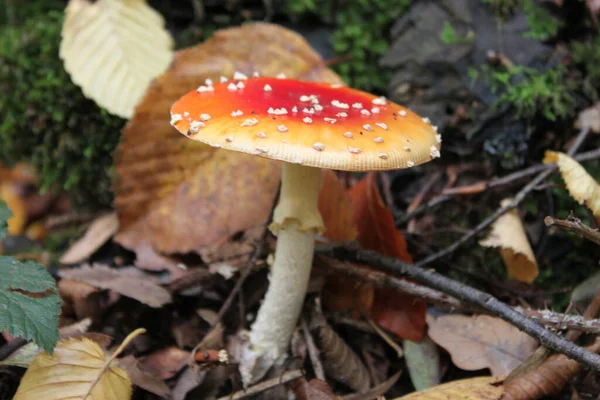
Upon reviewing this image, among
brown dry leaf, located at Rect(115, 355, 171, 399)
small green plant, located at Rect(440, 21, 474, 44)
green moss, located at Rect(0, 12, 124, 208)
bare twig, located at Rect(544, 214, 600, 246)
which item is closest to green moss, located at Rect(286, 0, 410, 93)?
small green plant, located at Rect(440, 21, 474, 44)

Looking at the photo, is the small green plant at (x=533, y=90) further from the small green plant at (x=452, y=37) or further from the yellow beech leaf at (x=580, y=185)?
the yellow beech leaf at (x=580, y=185)

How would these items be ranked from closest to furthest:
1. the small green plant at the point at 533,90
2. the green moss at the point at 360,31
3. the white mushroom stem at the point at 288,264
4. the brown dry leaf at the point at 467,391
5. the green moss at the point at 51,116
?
1. the brown dry leaf at the point at 467,391
2. the white mushroom stem at the point at 288,264
3. the small green plant at the point at 533,90
4. the green moss at the point at 51,116
5. the green moss at the point at 360,31

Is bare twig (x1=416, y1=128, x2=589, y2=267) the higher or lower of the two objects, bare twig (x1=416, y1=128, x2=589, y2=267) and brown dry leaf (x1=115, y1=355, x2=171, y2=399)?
the higher

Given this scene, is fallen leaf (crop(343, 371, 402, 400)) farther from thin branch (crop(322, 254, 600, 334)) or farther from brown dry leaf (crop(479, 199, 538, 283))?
brown dry leaf (crop(479, 199, 538, 283))

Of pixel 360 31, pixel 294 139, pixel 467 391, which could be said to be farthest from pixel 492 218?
pixel 360 31

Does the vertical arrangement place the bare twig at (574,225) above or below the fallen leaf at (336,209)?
above

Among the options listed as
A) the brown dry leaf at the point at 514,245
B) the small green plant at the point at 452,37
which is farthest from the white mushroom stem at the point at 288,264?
the small green plant at the point at 452,37

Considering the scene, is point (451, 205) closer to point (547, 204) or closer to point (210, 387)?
point (547, 204)
